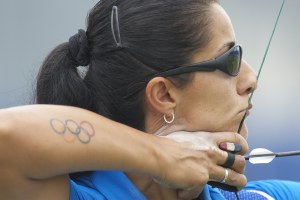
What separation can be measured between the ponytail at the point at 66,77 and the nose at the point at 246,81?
40cm

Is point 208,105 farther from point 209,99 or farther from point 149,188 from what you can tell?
point 149,188

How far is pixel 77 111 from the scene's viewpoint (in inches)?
51.8

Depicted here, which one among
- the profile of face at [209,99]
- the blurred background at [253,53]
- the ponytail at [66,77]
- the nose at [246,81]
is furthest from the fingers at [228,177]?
the blurred background at [253,53]

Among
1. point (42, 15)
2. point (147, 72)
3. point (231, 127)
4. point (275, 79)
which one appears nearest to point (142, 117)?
point (147, 72)

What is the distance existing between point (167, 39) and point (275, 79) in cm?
66

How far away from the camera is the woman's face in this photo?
A: 146 centimetres

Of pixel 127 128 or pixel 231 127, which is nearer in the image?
pixel 127 128

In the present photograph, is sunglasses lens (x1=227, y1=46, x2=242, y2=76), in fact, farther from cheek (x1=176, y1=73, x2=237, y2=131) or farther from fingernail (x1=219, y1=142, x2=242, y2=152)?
fingernail (x1=219, y1=142, x2=242, y2=152)

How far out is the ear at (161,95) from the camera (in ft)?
4.82

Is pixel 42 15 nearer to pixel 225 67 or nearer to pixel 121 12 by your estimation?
pixel 121 12

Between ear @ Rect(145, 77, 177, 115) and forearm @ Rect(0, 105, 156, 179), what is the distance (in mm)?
155

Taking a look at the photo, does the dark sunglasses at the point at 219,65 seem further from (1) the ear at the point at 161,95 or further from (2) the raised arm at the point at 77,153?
(2) the raised arm at the point at 77,153

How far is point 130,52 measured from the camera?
1488mm

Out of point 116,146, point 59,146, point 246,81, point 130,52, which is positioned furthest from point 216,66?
point 59,146
